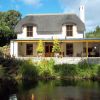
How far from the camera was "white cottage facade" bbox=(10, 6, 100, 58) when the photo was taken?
49.0 m

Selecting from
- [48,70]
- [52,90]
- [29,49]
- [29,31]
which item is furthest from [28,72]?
[29,31]

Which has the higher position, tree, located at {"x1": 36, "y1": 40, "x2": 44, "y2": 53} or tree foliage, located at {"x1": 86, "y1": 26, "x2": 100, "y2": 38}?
tree foliage, located at {"x1": 86, "y1": 26, "x2": 100, "y2": 38}

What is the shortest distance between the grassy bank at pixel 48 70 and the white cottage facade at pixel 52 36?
26.0 ft

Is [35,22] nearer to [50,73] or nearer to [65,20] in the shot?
[65,20]

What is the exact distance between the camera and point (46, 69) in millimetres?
39625

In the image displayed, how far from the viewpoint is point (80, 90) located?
101ft

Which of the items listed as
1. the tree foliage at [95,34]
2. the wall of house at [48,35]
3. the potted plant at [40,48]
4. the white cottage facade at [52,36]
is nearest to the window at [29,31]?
the white cottage facade at [52,36]

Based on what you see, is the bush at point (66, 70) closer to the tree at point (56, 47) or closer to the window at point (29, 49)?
the tree at point (56, 47)

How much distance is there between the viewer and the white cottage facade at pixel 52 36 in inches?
1930

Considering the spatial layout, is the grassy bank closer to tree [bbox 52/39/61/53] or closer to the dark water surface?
the dark water surface

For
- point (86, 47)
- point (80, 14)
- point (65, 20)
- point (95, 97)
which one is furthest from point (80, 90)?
point (80, 14)

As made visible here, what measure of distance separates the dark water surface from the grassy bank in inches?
87.4

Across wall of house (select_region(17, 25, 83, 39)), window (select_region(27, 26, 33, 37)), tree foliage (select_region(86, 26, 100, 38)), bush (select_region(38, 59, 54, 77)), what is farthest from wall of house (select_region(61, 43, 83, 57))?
tree foliage (select_region(86, 26, 100, 38))

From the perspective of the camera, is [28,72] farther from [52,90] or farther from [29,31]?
[29,31]
